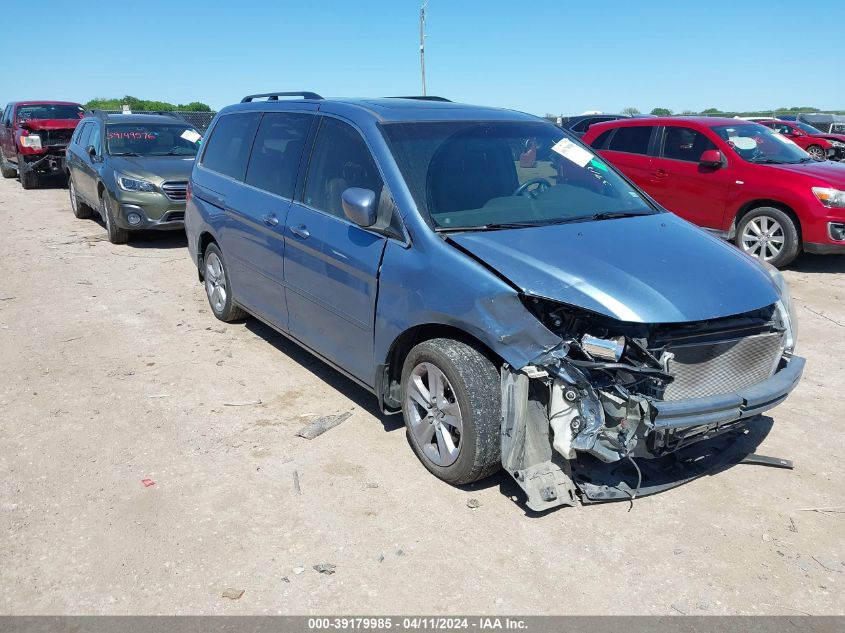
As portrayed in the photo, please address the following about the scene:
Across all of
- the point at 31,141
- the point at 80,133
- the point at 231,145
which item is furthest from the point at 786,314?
the point at 31,141

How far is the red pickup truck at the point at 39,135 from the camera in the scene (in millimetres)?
15906

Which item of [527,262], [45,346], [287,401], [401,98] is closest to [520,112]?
[401,98]

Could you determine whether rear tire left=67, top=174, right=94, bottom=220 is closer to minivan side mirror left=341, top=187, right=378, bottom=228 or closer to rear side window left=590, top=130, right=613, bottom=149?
rear side window left=590, top=130, right=613, bottom=149

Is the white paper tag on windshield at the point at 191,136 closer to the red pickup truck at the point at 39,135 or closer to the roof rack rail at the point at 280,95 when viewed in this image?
the roof rack rail at the point at 280,95

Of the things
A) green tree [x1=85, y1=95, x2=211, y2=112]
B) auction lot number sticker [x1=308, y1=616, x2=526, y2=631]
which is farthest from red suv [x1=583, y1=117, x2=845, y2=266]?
green tree [x1=85, y1=95, x2=211, y2=112]

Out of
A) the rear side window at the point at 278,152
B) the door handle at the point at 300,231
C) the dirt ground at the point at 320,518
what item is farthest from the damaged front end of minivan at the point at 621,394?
the rear side window at the point at 278,152

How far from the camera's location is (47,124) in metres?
16.0

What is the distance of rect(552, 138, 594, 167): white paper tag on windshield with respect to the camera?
14.6 ft

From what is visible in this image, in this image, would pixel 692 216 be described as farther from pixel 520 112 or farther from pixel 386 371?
pixel 386 371

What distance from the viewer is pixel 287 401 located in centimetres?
467

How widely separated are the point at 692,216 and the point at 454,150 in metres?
5.98

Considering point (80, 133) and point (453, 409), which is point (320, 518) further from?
point (80, 133)

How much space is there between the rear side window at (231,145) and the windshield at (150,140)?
4.56 m

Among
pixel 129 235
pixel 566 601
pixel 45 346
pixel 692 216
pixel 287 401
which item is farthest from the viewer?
pixel 129 235
